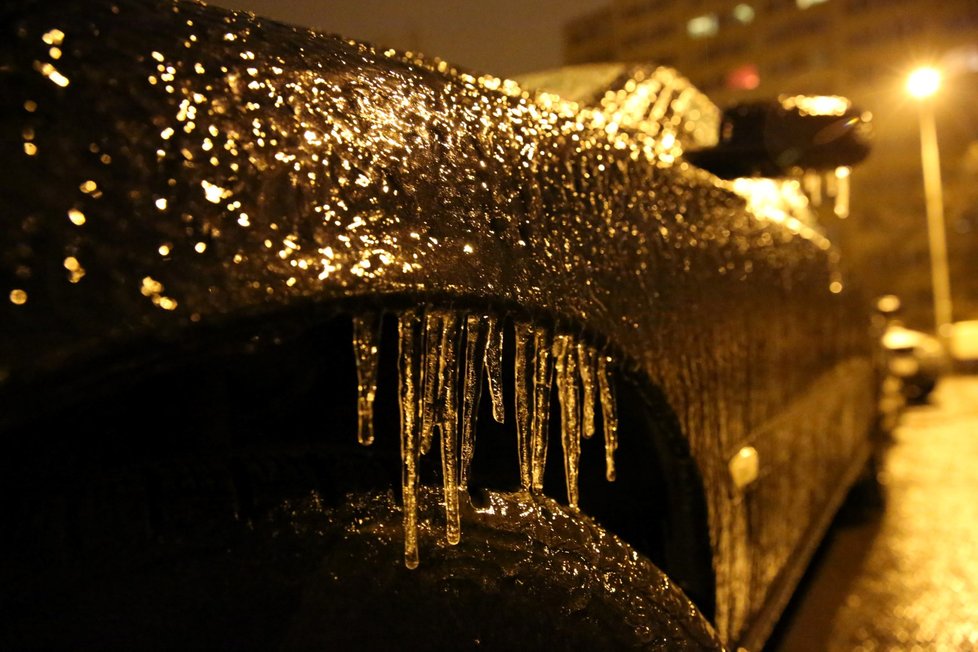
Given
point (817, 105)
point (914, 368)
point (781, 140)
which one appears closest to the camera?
point (781, 140)

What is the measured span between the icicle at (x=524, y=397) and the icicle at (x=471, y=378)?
0.24ft

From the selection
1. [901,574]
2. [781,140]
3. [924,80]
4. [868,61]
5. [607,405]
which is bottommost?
[901,574]

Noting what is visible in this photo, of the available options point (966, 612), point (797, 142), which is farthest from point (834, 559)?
point (797, 142)

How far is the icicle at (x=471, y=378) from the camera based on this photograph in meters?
1.09

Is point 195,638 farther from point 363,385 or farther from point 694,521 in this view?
point 694,521

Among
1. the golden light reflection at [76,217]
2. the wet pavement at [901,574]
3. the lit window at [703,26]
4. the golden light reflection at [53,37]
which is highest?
the lit window at [703,26]

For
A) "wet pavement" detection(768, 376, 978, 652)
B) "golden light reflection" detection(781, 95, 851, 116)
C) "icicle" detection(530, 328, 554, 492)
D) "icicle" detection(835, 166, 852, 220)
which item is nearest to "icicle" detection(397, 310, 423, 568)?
"icicle" detection(530, 328, 554, 492)

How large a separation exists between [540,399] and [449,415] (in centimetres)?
21

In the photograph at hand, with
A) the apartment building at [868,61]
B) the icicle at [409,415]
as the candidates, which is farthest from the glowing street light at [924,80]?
the apartment building at [868,61]

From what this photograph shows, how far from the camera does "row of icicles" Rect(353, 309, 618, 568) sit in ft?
3.29

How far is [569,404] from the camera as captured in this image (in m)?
1.32

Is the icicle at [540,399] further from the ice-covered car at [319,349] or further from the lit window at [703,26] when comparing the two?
the lit window at [703,26]

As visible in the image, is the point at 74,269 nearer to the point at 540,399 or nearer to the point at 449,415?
the point at 449,415

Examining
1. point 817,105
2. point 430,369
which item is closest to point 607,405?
point 430,369
